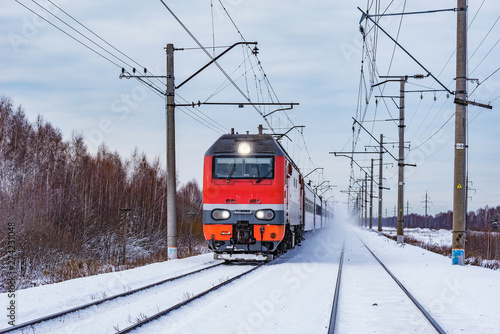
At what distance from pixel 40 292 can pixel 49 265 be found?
32.7 ft

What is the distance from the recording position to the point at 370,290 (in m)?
11.2

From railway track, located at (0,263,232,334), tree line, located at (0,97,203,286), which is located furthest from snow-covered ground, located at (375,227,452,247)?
railway track, located at (0,263,232,334)

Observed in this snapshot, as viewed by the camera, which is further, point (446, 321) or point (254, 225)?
point (254, 225)

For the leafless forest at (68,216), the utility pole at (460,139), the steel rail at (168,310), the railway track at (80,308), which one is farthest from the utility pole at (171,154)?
the utility pole at (460,139)

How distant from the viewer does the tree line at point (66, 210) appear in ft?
64.5

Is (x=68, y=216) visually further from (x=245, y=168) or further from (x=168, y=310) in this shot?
(x=168, y=310)

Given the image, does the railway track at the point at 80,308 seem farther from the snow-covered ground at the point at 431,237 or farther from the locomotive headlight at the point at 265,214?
the snow-covered ground at the point at 431,237

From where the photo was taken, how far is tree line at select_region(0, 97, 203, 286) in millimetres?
19656

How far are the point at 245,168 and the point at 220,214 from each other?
1.58 m

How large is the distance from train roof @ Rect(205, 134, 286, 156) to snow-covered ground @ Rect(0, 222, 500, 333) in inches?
148

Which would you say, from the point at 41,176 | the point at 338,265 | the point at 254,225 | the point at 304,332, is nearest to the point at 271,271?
the point at 254,225

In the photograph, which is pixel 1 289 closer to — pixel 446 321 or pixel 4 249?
pixel 4 249

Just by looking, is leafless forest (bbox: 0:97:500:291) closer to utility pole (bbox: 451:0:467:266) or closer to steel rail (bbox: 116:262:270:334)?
steel rail (bbox: 116:262:270:334)

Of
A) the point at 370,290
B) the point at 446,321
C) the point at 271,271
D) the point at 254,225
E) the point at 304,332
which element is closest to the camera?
the point at 304,332
